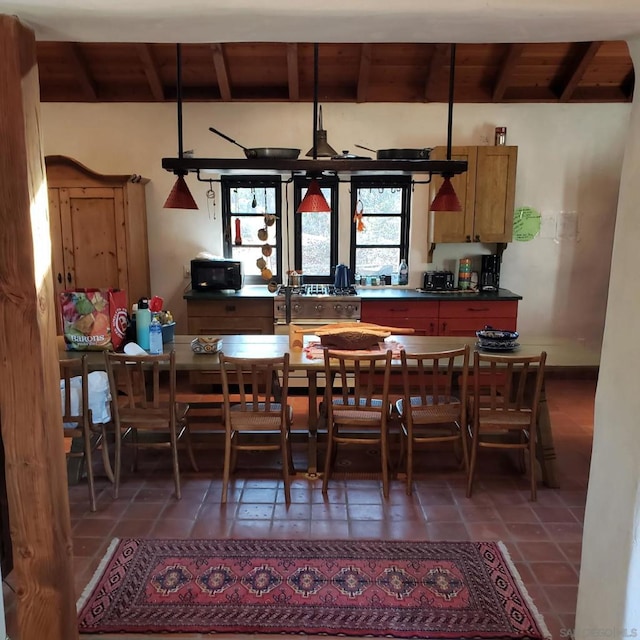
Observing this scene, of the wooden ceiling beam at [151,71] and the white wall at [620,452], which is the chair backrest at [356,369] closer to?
the white wall at [620,452]

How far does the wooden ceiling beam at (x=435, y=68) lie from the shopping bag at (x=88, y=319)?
3.32m

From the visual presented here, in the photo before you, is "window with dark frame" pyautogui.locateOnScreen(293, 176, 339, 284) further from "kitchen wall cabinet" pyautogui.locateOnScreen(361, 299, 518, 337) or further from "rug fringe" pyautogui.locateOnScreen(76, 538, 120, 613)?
"rug fringe" pyautogui.locateOnScreen(76, 538, 120, 613)

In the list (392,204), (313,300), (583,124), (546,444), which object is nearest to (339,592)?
(546,444)

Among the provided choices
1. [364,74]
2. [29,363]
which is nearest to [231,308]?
[364,74]

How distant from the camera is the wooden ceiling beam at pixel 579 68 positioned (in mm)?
4375

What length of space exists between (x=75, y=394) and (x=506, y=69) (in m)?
4.28

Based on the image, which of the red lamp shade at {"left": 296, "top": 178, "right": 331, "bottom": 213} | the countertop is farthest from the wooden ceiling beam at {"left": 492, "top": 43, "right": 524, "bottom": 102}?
the red lamp shade at {"left": 296, "top": 178, "right": 331, "bottom": 213}

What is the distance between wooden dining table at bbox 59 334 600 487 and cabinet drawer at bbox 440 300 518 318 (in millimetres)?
1108

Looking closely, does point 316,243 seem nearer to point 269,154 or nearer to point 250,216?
point 250,216

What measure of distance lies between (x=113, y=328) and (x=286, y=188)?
256cm

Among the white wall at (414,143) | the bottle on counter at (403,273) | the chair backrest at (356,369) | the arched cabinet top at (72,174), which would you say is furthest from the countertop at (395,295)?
the chair backrest at (356,369)

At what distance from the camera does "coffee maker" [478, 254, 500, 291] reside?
521 centimetres

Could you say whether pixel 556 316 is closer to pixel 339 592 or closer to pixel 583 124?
pixel 583 124

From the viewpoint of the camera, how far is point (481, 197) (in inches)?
191
